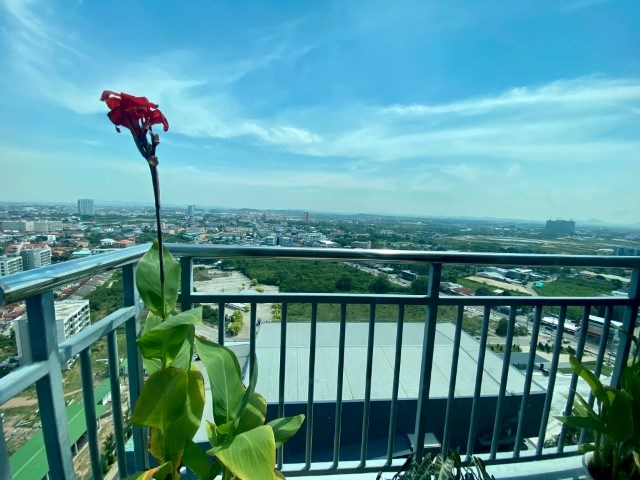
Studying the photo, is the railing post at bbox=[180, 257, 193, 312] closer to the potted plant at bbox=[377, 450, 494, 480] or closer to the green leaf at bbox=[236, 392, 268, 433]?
the green leaf at bbox=[236, 392, 268, 433]

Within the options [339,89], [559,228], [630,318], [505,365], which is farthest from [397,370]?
[339,89]

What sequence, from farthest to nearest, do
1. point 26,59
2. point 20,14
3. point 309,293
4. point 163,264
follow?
point 26,59 → point 20,14 → point 309,293 → point 163,264

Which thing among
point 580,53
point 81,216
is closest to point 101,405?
point 81,216

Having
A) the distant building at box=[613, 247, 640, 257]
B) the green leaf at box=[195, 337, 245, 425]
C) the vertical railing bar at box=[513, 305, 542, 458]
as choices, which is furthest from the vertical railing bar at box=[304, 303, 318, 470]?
the distant building at box=[613, 247, 640, 257]

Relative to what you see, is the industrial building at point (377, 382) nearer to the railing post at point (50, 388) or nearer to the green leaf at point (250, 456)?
the green leaf at point (250, 456)

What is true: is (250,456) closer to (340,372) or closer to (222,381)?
(222,381)

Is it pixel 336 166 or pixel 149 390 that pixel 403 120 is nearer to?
pixel 336 166

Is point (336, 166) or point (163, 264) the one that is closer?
point (163, 264)
